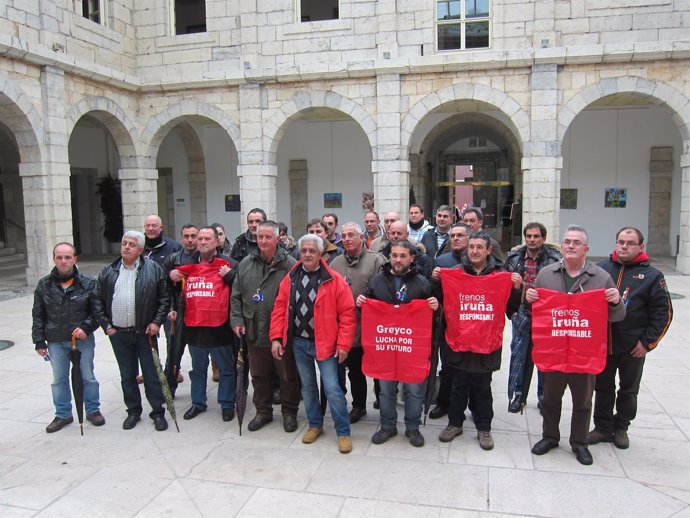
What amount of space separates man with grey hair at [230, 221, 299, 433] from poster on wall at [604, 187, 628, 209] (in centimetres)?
1314

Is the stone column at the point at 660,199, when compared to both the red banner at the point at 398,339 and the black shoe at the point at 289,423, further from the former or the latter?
the black shoe at the point at 289,423

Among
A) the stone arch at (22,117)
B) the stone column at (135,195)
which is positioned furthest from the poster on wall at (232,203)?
the stone arch at (22,117)

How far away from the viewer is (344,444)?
14.2 feet

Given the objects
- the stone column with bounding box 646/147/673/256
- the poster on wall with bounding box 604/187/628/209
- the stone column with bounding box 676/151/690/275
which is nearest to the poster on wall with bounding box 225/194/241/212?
the poster on wall with bounding box 604/187/628/209

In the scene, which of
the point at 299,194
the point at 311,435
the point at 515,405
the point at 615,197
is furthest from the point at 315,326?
the point at 615,197

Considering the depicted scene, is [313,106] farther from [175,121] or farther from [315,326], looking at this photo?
[315,326]

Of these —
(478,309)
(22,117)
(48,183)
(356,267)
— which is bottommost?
(478,309)

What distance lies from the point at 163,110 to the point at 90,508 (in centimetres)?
1170

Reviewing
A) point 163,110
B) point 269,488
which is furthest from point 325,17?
point 269,488

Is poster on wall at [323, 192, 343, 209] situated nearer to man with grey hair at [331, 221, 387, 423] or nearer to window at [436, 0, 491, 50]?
window at [436, 0, 491, 50]

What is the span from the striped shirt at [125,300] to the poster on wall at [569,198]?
1346 cm

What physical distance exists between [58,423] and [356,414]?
8.33ft

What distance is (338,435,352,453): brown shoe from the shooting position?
14.1ft

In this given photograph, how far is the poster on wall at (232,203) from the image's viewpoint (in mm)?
17531
